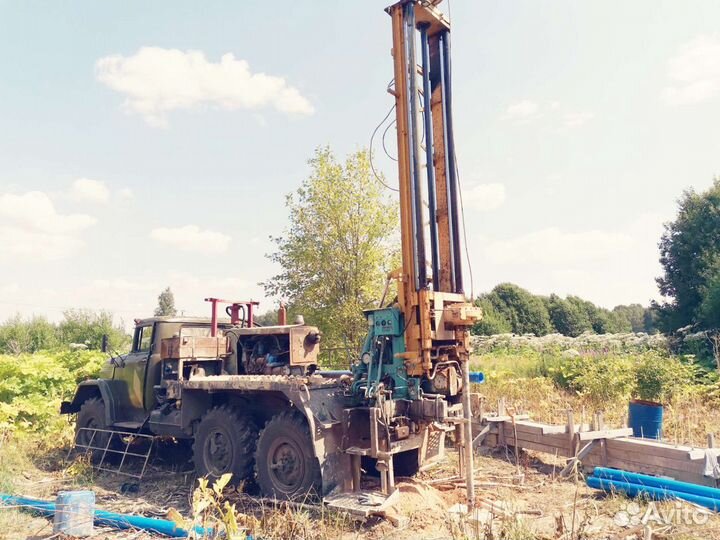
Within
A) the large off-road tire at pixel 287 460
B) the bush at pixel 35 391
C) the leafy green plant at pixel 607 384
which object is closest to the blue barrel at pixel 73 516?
the large off-road tire at pixel 287 460

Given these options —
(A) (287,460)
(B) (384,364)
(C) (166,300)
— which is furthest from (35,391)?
(C) (166,300)

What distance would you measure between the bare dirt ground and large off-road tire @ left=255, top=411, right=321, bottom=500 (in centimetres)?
28

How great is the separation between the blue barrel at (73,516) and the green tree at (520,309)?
52.7 meters

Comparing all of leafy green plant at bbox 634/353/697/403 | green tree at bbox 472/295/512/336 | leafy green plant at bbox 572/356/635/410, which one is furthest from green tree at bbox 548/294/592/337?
leafy green plant at bbox 634/353/697/403

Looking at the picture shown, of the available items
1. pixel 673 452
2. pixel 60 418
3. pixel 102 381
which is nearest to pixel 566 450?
pixel 673 452

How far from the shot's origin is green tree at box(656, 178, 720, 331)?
77.6ft

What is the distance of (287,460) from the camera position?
6.85 m

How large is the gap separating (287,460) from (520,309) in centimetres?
5377

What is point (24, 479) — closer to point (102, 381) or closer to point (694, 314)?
point (102, 381)

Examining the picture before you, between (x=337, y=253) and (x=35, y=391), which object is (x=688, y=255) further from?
(x=35, y=391)

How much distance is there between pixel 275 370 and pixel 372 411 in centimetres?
253

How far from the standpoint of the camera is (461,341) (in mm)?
6848

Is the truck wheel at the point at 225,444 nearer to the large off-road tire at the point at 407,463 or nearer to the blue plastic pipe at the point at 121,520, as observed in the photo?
the blue plastic pipe at the point at 121,520

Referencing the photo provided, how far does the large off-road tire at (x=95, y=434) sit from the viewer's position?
31.3ft
